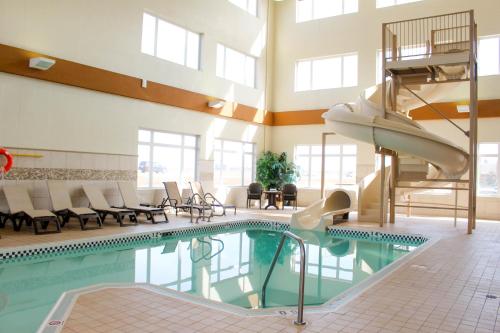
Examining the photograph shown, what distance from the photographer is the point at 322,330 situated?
330cm

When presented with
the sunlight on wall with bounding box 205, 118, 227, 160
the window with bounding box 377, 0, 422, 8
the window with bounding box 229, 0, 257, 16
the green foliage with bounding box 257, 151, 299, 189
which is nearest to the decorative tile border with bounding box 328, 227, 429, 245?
the sunlight on wall with bounding box 205, 118, 227, 160

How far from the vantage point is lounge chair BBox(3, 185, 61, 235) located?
25.0ft

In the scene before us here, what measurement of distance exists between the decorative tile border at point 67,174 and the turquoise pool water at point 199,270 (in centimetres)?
257

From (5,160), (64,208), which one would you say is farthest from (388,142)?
(5,160)

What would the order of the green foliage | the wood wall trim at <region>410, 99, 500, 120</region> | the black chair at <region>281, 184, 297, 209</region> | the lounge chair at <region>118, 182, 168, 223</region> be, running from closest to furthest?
the lounge chair at <region>118, 182, 168, 223</region> < the wood wall trim at <region>410, 99, 500, 120</region> < the black chair at <region>281, 184, 297, 209</region> < the green foliage

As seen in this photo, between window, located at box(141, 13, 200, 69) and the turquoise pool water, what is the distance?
5.35 metres

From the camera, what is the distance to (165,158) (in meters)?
11.9

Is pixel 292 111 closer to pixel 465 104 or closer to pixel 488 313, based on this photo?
pixel 465 104

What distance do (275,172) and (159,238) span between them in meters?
6.83

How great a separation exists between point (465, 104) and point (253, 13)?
7.45m

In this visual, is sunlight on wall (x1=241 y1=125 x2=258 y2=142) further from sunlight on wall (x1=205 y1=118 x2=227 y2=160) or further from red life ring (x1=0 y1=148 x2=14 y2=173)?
red life ring (x1=0 y1=148 x2=14 y2=173)

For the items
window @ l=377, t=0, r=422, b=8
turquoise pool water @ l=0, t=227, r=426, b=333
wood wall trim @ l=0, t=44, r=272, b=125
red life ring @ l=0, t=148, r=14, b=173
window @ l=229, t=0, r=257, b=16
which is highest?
window @ l=229, t=0, r=257, b=16

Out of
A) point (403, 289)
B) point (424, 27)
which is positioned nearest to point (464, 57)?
point (424, 27)

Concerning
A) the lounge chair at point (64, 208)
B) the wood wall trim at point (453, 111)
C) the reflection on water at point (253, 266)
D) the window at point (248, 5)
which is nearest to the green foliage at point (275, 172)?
the wood wall trim at point (453, 111)
